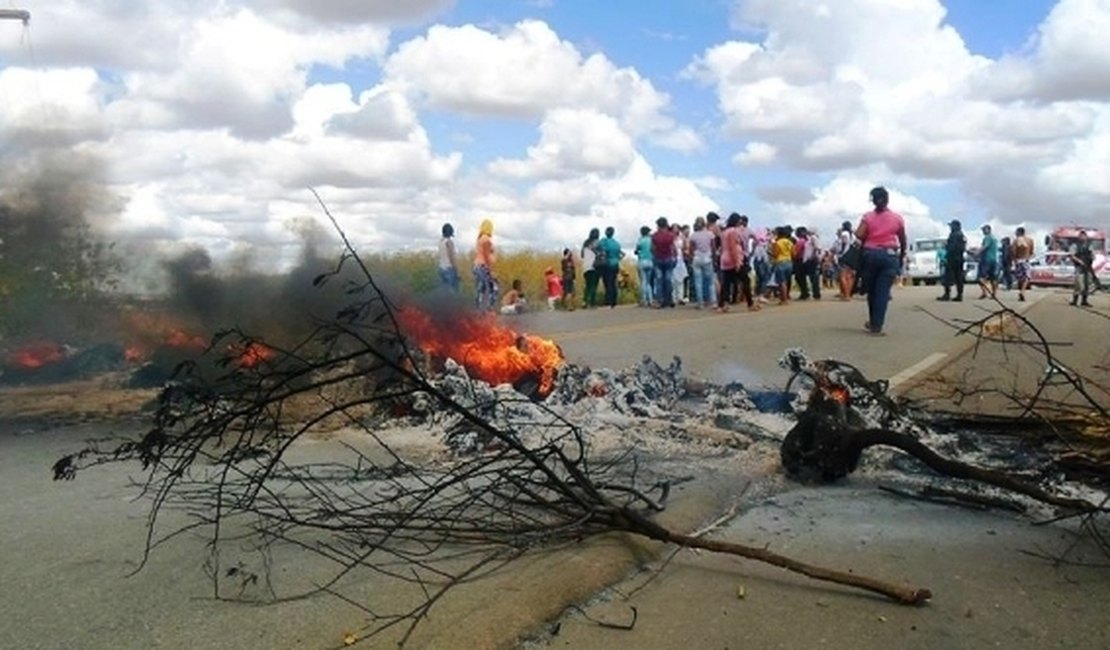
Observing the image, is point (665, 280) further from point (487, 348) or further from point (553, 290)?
point (487, 348)

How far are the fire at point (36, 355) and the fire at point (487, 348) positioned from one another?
4.47 meters

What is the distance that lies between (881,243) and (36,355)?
10.4 m

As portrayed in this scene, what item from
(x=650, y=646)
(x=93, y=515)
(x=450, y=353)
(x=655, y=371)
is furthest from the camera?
(x=450, y=353)

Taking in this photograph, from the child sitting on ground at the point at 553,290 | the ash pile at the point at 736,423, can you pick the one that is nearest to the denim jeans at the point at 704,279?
the child sitting on ground at the point at 553,290

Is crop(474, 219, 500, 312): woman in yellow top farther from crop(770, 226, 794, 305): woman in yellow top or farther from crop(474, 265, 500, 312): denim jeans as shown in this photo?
crop(770, 226, 794, 305): woman in yellow top

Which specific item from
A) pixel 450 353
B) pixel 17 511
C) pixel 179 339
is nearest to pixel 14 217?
pixel 179 339

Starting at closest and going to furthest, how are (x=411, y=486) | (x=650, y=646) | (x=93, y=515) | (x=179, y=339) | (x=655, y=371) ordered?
(x=650, y=646) < (x=93, y=515) < (x=411, y=486) < (x=655, y=371) < (x=179, y=339)

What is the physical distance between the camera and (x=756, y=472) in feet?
20.2

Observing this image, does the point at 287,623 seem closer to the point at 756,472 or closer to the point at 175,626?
the point at 175,626

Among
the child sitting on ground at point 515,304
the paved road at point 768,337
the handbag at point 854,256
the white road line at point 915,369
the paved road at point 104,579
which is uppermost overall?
the handbag at point 854,256

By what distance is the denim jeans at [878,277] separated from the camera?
13.1 meters

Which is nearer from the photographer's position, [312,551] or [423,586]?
[423,586]

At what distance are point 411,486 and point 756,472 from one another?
2117 mm

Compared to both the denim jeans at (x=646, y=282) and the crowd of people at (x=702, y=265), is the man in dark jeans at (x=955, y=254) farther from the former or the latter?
the denim jeans at (x=646, y=282)
